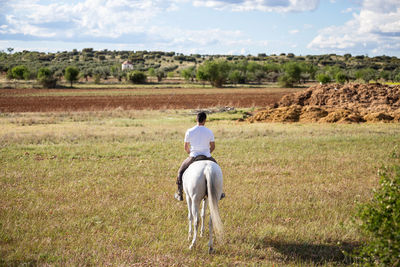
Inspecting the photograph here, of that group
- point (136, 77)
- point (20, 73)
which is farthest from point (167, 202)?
point (20, 73)

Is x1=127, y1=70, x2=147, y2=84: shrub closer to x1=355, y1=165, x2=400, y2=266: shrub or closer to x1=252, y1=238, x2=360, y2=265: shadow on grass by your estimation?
x1=252, y1=238, x2=360, y2=265: shadow on grass

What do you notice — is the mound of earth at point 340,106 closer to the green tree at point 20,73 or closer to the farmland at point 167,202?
the farmland at point 167,202

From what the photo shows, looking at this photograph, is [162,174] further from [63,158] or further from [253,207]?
[63,158]

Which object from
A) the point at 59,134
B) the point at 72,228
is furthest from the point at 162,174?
the point at 59,134

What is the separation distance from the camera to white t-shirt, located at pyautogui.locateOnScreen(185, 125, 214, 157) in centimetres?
760

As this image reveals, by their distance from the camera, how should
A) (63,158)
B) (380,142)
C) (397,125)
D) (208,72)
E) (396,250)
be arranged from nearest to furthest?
(396,250) < (63,158) < (380,142) < (397,125) < (208,72)

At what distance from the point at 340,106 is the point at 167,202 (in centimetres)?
3053

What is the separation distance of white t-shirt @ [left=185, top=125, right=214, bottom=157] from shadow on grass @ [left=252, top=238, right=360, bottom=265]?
7.34 feet

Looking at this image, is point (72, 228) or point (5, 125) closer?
point (72, 228)

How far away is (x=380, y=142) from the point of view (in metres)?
19.9

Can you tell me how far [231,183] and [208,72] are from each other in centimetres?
8708

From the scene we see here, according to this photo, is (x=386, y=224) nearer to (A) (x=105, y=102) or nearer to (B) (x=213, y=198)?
(B) (x=213, y=198)

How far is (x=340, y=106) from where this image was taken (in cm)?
3562

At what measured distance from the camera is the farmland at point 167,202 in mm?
6617
